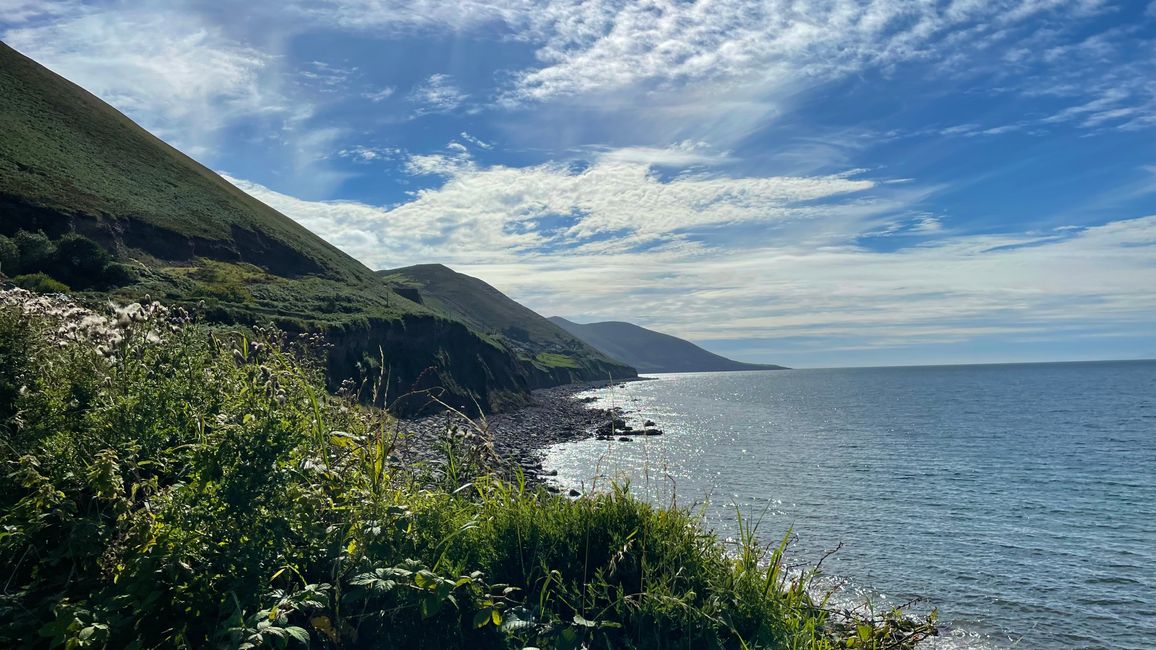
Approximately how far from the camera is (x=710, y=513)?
29.3 m

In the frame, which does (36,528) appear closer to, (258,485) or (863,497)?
(258,485)

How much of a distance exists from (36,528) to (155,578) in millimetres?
820

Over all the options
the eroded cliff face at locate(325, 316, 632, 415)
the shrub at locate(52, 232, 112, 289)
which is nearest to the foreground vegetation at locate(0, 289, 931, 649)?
the eroded cliff face at locate(325, 316, 632, 415)

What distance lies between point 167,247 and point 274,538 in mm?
80418

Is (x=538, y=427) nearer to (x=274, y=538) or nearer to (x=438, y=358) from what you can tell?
(x=438, y=358)

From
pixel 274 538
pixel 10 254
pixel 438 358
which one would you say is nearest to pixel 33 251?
pixel 10 254

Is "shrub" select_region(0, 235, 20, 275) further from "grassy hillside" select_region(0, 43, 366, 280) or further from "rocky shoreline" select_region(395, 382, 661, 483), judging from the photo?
"rocky shoreline" select_region(395, 382, 661, 483)

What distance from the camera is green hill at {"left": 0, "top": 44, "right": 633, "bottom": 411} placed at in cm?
4981

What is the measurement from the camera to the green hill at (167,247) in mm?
Result: 49812

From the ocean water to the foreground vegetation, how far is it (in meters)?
0.89

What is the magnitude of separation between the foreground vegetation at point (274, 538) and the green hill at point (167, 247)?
36.9 metres

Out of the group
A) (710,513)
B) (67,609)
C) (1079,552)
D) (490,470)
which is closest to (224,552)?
(67,609)

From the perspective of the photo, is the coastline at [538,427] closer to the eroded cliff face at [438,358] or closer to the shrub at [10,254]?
the eroded cliff face at [438,358]

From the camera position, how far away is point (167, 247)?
7000cm
